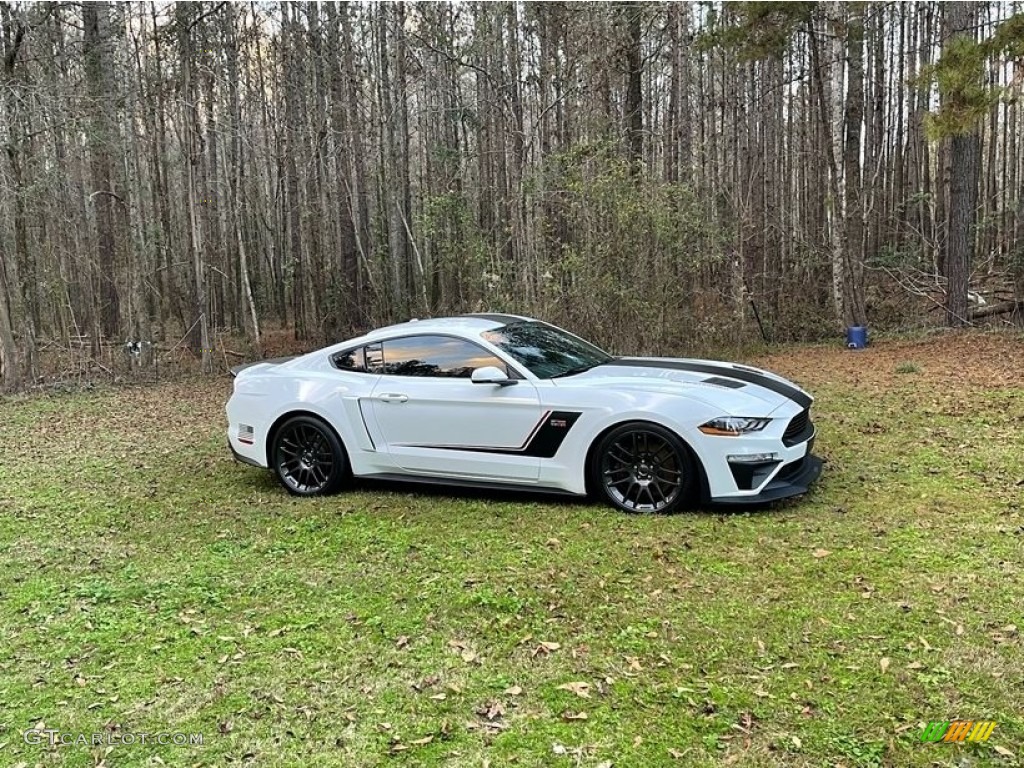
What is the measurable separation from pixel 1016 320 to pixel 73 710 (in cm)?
1499

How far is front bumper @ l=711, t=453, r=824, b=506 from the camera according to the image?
4430mm

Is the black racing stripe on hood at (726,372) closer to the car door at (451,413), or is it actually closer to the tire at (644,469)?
the tire at (644,469)

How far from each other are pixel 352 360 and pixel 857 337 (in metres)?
10.1

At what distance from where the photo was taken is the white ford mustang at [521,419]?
448 cm

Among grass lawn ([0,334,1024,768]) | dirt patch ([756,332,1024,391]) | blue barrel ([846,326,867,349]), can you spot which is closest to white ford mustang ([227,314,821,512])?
grass lawn ([0,334,1024,768])

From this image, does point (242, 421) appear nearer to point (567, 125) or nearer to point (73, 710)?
point (73, 710)

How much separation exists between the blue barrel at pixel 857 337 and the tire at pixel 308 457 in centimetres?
1020

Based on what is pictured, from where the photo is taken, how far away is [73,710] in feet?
8.92

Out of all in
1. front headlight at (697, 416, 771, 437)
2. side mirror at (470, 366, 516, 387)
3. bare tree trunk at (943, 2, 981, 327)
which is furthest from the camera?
bare tree trunk at (943, 2, 981, 327)

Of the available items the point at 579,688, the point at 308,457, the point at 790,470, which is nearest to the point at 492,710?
the point at 579,688

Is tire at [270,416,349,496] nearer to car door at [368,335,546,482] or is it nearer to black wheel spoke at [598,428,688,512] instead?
car door at [368,335,546,482]

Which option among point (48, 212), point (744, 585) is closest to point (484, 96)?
point (48, 212)

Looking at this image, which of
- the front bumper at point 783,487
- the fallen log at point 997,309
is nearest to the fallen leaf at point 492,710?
the front bumper at point 783,487

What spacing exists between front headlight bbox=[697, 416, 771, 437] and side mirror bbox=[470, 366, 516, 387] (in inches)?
50.4
